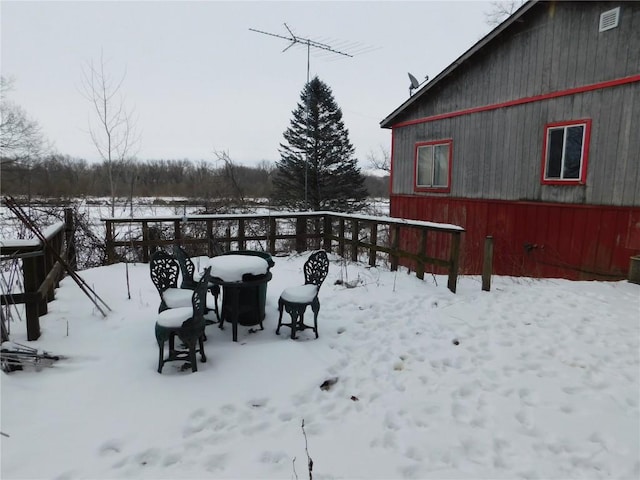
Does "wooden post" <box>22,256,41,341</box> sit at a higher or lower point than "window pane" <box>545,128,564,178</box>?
lower

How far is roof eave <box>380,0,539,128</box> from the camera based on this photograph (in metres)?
7.64

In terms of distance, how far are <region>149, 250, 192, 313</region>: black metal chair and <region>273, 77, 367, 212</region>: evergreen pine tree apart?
19.8m

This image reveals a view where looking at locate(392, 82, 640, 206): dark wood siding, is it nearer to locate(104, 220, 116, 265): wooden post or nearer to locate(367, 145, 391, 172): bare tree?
locate(104, 220, 116, 265): wooden post

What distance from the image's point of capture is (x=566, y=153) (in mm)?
7168

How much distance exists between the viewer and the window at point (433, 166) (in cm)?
950

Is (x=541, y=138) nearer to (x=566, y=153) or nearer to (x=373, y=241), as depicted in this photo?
(x=566, y=153)

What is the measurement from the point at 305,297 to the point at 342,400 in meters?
1.19

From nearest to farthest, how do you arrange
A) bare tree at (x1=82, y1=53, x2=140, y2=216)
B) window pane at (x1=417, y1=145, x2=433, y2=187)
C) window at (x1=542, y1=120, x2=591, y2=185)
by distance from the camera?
window at (x1=542, y1=120, x2=591, y2=185) → window pane at (x1=417, y1=145, x2=433, y2=187) → bare tree at (x1=82, y1=53, x2=140, y2=216)

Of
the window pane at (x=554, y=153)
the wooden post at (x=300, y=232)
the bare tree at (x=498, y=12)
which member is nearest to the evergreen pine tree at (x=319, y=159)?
the bare tree at (x=498, y=12)

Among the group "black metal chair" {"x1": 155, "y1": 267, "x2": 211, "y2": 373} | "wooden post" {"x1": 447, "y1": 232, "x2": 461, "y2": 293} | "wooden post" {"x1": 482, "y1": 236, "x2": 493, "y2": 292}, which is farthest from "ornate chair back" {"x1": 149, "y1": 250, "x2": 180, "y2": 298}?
"wooden post" {"x1": 482, "y1": 236, "x2": 493, "y2": 292}

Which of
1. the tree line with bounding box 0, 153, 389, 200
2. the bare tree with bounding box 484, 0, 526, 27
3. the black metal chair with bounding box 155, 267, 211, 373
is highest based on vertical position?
the bare tree with bounding box 484, 0, 526, 27

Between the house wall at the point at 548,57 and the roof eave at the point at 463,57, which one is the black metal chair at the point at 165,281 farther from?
the roof eave at the point at 463,57

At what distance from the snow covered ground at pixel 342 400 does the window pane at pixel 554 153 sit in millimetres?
3796

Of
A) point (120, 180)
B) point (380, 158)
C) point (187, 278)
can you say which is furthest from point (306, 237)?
point (380, 158)
